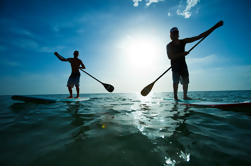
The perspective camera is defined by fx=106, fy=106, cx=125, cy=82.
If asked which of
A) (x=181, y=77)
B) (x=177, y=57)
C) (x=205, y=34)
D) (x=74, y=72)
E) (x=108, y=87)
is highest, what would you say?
(x=205, y=34)

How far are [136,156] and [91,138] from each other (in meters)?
0.71

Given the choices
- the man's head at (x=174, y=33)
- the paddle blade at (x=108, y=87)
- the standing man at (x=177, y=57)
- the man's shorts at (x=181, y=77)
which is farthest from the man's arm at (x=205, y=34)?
the paddle blade at (x=108, y=87)

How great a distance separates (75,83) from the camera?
22.4ft

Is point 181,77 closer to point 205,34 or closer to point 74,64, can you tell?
point 205,34

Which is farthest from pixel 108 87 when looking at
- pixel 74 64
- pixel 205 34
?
pixel 205 34

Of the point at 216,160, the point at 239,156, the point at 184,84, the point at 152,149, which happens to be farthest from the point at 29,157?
the point at 184,84

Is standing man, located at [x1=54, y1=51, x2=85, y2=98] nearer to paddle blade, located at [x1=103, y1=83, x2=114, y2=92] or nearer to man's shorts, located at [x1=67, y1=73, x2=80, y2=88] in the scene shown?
man's shorts, located at [x1=67, y1=73, x2=80, y2=88]

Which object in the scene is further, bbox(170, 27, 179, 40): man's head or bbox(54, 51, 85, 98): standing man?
bbox(54, 51, 85, 98): standing man

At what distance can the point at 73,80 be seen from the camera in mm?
6750

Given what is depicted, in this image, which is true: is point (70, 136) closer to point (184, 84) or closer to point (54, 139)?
point (54, 139)

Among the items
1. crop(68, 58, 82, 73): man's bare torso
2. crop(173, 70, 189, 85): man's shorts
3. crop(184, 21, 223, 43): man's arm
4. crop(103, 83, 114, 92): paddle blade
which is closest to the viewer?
crop(184, 21, 223, 43): man's arm

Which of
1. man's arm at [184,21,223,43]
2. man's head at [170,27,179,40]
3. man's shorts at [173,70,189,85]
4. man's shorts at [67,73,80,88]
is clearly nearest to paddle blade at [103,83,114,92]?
man's shorts at [67,73,80,88]

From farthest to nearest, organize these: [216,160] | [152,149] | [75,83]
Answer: [75,83] < [152,149] < [216,160]

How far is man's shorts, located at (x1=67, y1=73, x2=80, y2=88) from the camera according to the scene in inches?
262
